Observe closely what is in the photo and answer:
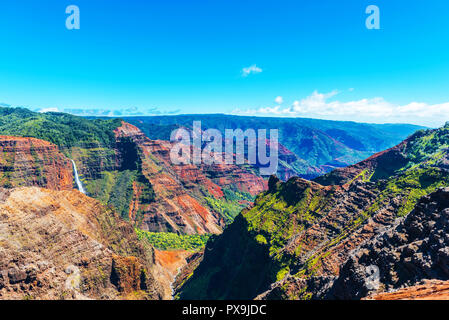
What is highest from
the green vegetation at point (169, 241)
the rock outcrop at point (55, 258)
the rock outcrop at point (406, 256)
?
the rock outcrop at point (406, 256)

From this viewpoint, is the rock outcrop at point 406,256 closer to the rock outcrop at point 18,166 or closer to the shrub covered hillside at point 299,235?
the shrub covered hillside at point 299,235

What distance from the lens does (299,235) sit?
285 feet

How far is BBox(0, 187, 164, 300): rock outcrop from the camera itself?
58.9m

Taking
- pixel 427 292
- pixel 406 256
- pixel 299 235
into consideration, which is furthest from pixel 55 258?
pixel 427 292

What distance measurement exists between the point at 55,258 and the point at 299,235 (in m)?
69.9

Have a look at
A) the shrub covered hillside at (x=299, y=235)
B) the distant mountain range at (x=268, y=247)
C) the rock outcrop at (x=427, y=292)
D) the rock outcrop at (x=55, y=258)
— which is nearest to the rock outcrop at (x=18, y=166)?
the distant mountain range at (x=268, y=247)

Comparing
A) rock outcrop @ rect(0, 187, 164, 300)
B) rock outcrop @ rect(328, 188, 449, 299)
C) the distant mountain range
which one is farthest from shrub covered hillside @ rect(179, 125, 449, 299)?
rock outcrop @ rect(0, 187, 164, 300)

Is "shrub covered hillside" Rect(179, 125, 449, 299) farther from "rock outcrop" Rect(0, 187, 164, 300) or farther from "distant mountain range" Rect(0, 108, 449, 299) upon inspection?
"rock outcrop" Rect(0, 187, 164, 300)

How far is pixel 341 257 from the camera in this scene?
64.6m

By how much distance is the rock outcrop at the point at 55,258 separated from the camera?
58.9 metres

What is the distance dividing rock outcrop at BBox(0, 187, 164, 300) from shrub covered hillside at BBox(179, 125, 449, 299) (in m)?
31.5

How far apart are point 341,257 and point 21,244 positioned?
7786 cm

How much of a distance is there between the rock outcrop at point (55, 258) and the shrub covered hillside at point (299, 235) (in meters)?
31.5
